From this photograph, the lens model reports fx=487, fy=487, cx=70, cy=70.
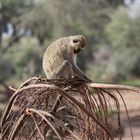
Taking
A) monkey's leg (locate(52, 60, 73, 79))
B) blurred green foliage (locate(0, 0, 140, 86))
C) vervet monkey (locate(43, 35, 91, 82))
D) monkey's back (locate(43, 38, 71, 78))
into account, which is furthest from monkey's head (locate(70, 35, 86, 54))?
blurred green foliage (locate(0, 0, 140, 86))

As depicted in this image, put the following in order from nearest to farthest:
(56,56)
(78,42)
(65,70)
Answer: (65,70)
(78,42)
(56,56)

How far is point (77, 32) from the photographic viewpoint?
38.4m

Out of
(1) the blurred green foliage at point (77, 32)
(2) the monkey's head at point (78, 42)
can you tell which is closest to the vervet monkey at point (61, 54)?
(2) the monkey's head at point (78, 42)

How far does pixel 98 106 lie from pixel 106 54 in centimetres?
3303

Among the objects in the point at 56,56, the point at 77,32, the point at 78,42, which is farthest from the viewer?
the point at 77,32

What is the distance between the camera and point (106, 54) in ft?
122

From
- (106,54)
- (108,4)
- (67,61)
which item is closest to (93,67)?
(106,54)

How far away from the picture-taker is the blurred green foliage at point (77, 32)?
32.8m

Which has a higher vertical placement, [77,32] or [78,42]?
[78,42]

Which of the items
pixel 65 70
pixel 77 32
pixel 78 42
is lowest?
pixel 77 32

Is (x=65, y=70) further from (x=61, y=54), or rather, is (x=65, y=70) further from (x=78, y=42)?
(x=61, y=54)

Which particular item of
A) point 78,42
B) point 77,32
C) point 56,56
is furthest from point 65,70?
point 77,32

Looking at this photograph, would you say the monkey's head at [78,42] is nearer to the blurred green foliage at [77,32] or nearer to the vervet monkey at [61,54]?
the vervet monkey at [61,54]

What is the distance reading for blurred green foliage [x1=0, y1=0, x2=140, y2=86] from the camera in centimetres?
3278
